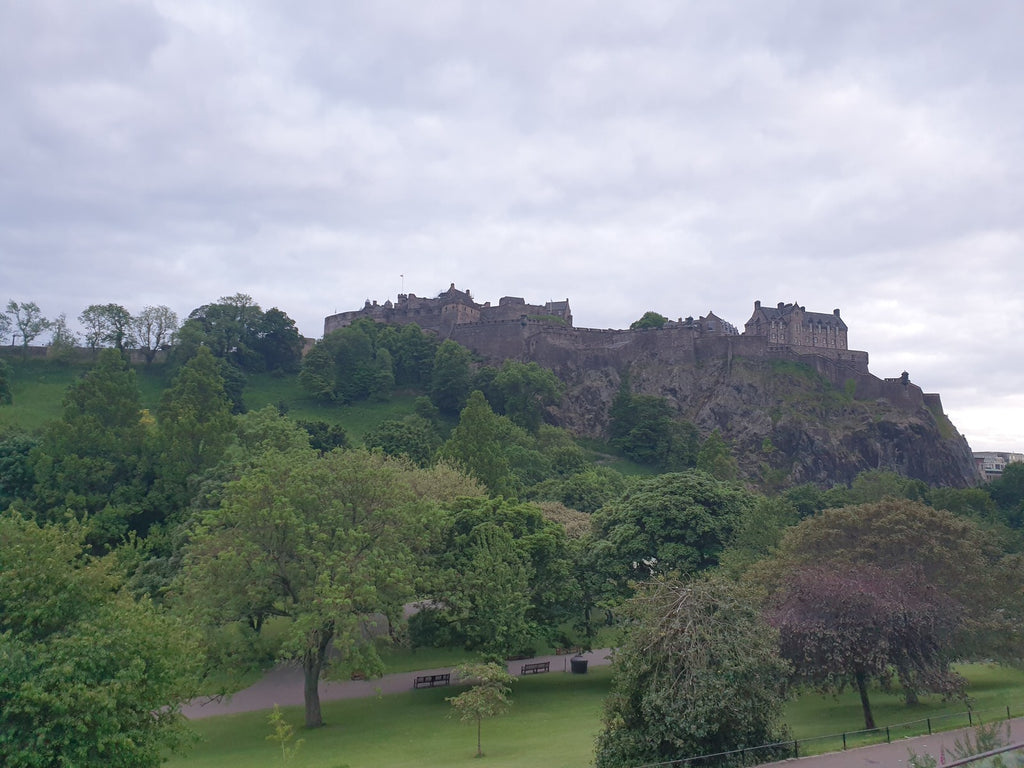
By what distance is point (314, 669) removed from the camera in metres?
24.2

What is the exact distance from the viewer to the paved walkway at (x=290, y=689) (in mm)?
25797

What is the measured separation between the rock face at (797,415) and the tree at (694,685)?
64.9 meters

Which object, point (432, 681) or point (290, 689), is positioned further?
point (290, 689)

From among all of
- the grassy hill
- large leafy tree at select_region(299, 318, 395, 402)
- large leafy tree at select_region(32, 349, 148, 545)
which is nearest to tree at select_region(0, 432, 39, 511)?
large leafy tree at select_region(32, 349, 148, 545)

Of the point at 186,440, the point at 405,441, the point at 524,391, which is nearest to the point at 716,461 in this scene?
the point at 524,391

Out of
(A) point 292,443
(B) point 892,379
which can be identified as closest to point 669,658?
(A) point 292,443

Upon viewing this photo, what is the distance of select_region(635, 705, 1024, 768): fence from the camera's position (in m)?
15.8

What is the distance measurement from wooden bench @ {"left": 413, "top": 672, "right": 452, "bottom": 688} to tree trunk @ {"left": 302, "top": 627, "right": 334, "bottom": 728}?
4.20m

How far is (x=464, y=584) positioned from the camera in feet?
89.9

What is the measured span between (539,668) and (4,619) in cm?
1941

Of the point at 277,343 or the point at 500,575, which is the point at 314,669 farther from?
the point at 277,343

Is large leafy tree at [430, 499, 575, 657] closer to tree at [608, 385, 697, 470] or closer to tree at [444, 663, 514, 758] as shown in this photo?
tree at [444, 663, 514, 758]

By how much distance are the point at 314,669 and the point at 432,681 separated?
5.05 meters

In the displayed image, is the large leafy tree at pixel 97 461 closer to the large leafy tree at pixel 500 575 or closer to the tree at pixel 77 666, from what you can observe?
the large leafy tree at pixel 500 575
